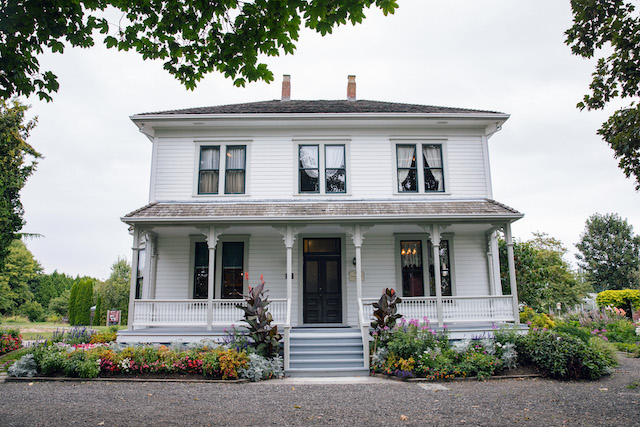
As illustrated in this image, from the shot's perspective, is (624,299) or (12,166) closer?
(12,166)

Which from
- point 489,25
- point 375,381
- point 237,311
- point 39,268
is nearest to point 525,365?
point 375,381

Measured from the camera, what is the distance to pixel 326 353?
10391 mm

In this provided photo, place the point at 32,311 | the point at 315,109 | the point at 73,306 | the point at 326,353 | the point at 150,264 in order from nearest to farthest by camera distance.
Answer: the point at 326,353
the point at 150,264
the point at 315,109
the point at 73,306
the point at 32,311

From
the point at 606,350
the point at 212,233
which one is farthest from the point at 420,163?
the point at 606,350

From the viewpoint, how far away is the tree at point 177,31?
5.53 m

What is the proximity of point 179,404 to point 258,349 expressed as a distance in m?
3.19

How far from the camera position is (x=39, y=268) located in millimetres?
47438

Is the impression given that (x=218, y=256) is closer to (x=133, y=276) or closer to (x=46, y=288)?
(x=133, y=276)

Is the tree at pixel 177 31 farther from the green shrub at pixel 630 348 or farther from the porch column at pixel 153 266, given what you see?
the green shrub at pixel 630 348

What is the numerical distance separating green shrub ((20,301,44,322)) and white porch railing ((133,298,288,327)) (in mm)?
36257

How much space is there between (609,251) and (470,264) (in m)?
42.8

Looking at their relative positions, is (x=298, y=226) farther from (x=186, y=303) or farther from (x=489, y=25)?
(x=489, y=25)

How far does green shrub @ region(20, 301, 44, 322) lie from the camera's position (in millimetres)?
39375

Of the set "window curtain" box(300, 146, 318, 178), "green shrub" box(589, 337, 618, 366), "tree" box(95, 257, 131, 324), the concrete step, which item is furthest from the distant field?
"green shrub" box(589, 337, 618, 366)
